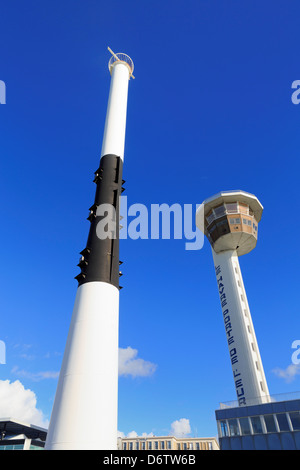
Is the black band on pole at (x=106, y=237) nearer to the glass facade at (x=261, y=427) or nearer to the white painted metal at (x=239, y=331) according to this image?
the glass facade at (x=261, y=427)

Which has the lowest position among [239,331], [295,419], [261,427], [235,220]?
[261,427]

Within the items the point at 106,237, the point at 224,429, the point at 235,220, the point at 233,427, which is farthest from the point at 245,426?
the point at 235,220

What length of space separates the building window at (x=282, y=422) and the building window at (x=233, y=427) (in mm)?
4846

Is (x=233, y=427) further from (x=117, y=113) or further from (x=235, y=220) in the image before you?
(x=117, y=113)

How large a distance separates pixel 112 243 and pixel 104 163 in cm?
932

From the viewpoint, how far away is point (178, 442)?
160875 millimetres

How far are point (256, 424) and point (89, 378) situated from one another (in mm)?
26375

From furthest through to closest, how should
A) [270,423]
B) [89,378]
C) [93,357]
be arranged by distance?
[270,423]
[93,357]
[89,378]

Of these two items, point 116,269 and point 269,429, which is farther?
point 269,429

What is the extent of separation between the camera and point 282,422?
34.1 m

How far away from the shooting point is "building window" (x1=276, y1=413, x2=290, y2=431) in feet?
111
